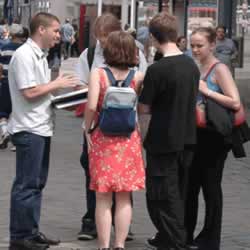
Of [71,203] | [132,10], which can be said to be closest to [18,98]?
[71,203]

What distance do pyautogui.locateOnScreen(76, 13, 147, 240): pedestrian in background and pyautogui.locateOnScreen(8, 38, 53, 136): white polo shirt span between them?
52 centimetres

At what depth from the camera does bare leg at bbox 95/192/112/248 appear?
759 cm

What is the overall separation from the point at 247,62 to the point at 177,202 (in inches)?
889

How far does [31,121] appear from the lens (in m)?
7.66

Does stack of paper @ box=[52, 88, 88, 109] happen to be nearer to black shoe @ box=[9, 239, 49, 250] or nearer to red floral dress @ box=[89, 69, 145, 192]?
red floral dress @ box=[89, 69, 145, 192]

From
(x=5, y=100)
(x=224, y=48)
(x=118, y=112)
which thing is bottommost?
(x=5, y=100)

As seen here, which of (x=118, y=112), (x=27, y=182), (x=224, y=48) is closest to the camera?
(x=118, y=112)

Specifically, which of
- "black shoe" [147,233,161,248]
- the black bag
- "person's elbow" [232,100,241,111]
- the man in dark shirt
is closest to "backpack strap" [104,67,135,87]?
the man in dark shirt

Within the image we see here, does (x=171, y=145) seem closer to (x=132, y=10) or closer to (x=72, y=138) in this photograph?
(x=72, y=138)

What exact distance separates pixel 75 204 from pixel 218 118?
275cm

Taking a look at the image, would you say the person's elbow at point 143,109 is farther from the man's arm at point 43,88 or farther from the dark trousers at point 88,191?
the dark trousers at point 88,191

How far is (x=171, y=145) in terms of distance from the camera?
7.49m

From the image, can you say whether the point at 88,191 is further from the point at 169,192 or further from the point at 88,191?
the point at 169,192

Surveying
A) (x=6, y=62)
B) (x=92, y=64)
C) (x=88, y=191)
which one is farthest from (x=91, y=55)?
(x=6, y=62)
